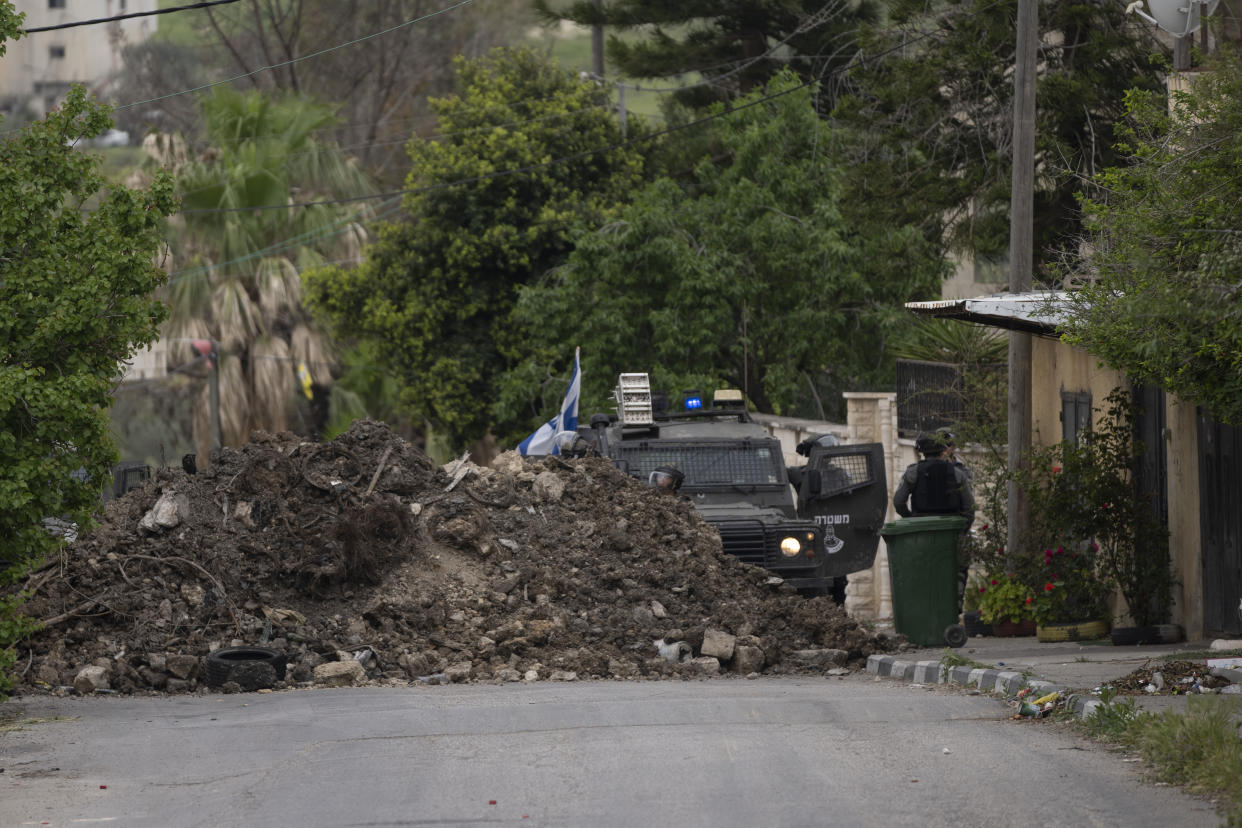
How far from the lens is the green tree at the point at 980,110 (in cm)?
2133

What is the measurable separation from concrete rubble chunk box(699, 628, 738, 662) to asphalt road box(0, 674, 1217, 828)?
194 centimetres

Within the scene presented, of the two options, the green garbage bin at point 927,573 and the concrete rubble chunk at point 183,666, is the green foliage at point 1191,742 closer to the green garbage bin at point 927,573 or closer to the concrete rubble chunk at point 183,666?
the green garbage bin at point 927,573

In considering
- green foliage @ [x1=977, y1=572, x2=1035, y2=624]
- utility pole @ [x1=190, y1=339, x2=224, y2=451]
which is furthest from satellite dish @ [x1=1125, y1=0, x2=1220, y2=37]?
utility pole @ [x1=190, y1=339, x2=224, y2=451]

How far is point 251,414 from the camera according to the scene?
3522cm

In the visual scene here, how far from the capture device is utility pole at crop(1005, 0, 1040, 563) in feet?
54.2

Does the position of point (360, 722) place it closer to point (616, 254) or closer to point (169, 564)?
point (169, 564)

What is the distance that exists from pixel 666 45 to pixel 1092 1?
666 inches

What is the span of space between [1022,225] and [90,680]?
9.96m

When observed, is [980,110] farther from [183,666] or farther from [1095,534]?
[183,666]

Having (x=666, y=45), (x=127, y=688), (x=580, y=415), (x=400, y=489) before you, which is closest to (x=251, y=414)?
(x=580, y=415)

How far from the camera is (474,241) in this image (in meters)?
32.6

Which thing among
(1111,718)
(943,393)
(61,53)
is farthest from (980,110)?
(61,53)

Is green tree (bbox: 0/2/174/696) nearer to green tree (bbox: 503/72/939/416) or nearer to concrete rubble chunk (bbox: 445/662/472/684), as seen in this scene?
concrete rubble chunk (bbox: 445/662/472/684)

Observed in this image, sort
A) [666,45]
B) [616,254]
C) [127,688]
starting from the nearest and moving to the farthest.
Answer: [127,688] < [616,254] < [666,45]
